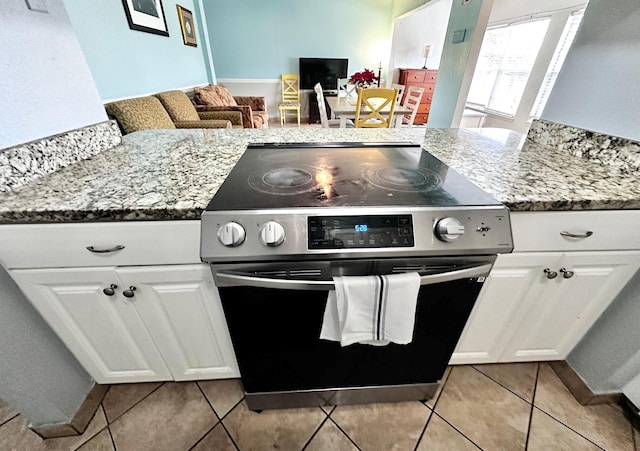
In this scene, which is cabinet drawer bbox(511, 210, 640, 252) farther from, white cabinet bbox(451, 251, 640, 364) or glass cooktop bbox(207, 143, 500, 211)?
glass cooktop bbox(207, 143, 500, 211)

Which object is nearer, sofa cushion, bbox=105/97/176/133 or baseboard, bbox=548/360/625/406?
baseboard, bbox=548/360/625/406

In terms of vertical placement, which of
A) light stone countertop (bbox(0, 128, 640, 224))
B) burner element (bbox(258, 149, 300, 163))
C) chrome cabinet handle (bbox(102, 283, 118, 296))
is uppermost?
burner element (bbox(258, 149, 300, 163))

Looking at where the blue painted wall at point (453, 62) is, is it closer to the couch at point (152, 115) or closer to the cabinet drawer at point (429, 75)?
the cabinet drawer at point (429, 75)

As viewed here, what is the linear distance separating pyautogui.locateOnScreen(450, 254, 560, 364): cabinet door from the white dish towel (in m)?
0.37

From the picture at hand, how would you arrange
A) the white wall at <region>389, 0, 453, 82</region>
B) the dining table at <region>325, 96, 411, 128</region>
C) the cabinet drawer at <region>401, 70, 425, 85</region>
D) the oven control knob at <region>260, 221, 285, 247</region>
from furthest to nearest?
the white wall at <region>389, 0, 453, 82</region>
the cabinet drawer at <region>401, 70, 425, 85</region>
the dining table at <region>325, 96, 411, 128</region>
the oven control knob at <region>260, 221, 285, 247</region>

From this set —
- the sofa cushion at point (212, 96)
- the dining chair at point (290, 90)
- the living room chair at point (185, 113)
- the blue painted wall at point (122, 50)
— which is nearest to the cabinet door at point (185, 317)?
the blue painted wall at point (122, 50)

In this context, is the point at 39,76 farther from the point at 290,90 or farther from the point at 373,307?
the point at 290,90

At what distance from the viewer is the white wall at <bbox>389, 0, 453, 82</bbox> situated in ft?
18.2

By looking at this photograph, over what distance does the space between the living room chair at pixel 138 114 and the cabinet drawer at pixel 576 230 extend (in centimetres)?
251

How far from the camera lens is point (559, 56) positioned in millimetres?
3326

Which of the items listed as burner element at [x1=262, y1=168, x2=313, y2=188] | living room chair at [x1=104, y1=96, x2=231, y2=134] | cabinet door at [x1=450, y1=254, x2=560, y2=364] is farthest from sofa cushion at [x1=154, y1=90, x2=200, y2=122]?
cabinet door at [x1=450, y1=254, x2=560, y2=364]

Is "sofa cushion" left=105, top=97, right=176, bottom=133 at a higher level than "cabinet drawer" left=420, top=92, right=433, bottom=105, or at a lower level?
higher

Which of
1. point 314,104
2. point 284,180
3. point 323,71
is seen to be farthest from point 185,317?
point 323,71

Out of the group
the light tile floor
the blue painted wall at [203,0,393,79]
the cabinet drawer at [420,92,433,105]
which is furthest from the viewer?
the cabinet drawer at [420,92,433,105]
